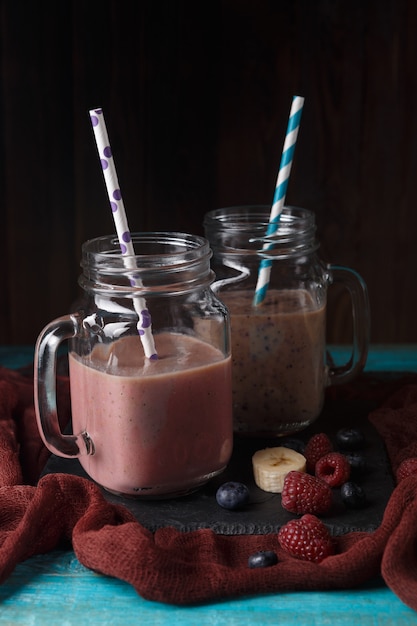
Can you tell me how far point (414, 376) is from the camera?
1878 millimetres

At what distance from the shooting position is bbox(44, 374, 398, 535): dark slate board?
1332 millimetres

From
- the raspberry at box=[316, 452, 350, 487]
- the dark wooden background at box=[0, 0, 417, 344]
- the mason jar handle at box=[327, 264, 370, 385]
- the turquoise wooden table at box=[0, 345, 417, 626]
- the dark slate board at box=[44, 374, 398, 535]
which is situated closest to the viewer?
the turquoise wooden table at box=[0, 345, 417, 626]

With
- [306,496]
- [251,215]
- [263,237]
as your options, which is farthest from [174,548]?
[251,215]

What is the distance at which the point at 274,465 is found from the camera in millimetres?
1458

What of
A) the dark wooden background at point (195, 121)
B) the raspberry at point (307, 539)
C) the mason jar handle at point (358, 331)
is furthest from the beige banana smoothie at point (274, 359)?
the dark wooden background at point (195, 121)

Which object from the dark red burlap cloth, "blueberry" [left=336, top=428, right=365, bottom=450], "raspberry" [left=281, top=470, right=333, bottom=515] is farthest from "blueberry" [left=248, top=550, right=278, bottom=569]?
"blueberry" [left=336, top=428, right=365, bottom=450]

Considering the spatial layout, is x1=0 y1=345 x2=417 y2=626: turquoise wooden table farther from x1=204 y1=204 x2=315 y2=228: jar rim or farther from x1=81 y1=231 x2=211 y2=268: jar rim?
x1=204 y1=204 x2=315 y2=228: jar rim

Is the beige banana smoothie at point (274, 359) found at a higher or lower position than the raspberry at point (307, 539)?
higher

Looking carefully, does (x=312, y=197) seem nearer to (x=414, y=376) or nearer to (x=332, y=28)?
(x=332, y=28)

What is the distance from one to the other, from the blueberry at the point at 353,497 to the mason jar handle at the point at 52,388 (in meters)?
0.38

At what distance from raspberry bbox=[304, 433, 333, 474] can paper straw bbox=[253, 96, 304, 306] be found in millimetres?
245

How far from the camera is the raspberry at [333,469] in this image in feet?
4.73

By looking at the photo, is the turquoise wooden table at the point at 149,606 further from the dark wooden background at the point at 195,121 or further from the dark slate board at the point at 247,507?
the dark wooden background at the point at 195,121

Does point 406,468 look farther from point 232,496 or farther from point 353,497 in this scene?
point 232,496
